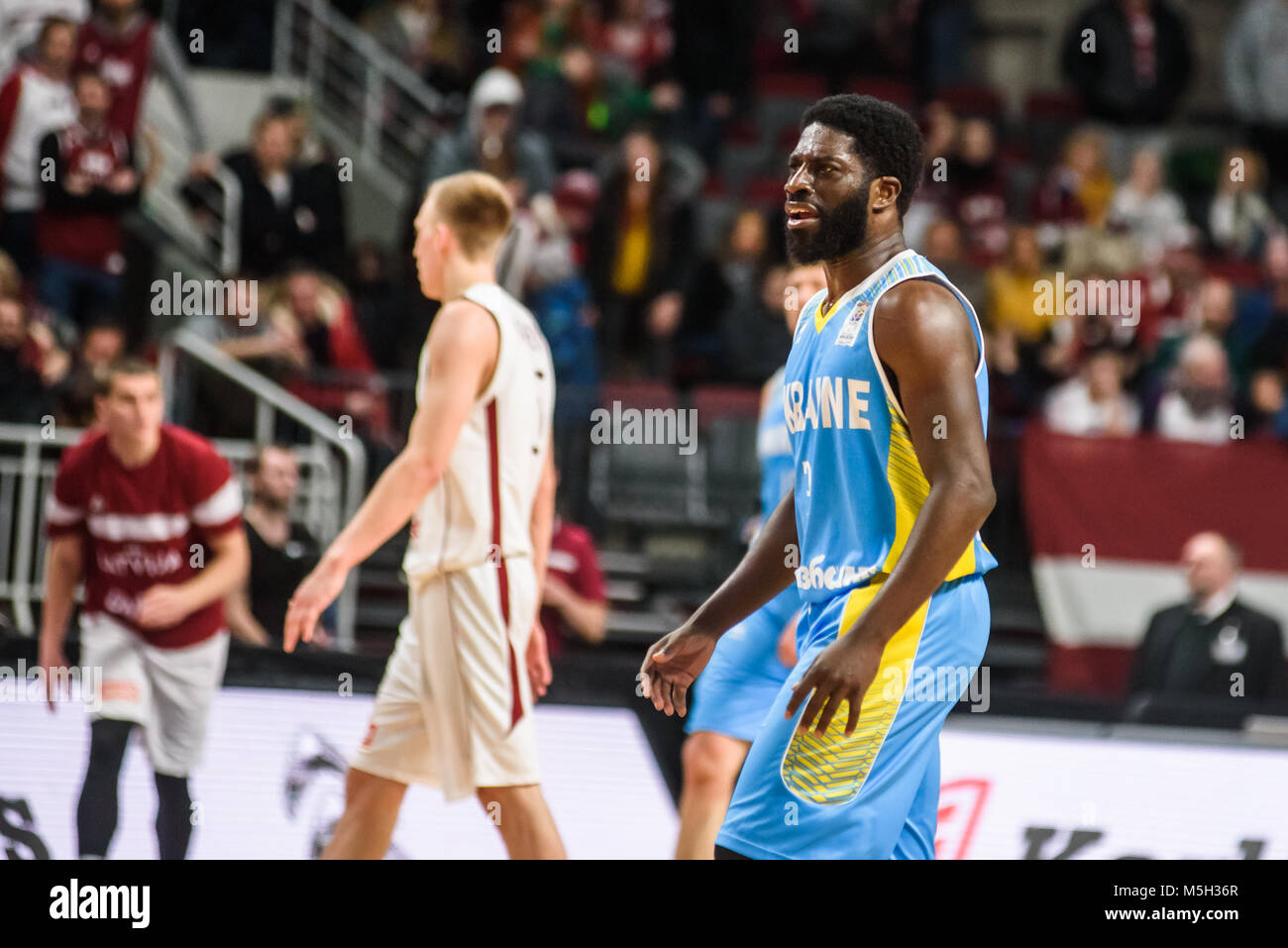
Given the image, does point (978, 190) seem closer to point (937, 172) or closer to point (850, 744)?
point (937, 172)

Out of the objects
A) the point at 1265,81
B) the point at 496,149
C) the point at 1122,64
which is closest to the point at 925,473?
the point at 496,149

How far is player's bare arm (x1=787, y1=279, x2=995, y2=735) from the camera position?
11.0 feet

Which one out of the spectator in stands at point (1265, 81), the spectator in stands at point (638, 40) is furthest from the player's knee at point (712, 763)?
the spectator in stands at point (1265, 81)

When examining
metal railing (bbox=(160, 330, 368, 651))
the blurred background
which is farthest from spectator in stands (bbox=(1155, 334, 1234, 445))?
metal railing (bbox=(160, 330, 368, 651))

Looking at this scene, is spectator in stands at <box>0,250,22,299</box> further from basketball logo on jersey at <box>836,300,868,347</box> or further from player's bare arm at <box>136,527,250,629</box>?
basketball logo on jersey at <box>836,300,868,347</box>

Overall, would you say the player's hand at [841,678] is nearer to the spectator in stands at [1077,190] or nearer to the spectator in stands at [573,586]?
the spectator in stands at [573,586]

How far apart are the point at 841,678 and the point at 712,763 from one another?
2737 millimetres

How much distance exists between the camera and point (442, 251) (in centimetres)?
554

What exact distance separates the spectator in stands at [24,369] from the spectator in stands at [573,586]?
278 cm

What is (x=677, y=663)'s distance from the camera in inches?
159

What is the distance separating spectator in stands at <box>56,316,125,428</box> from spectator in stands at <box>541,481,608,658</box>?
96.1 inches
